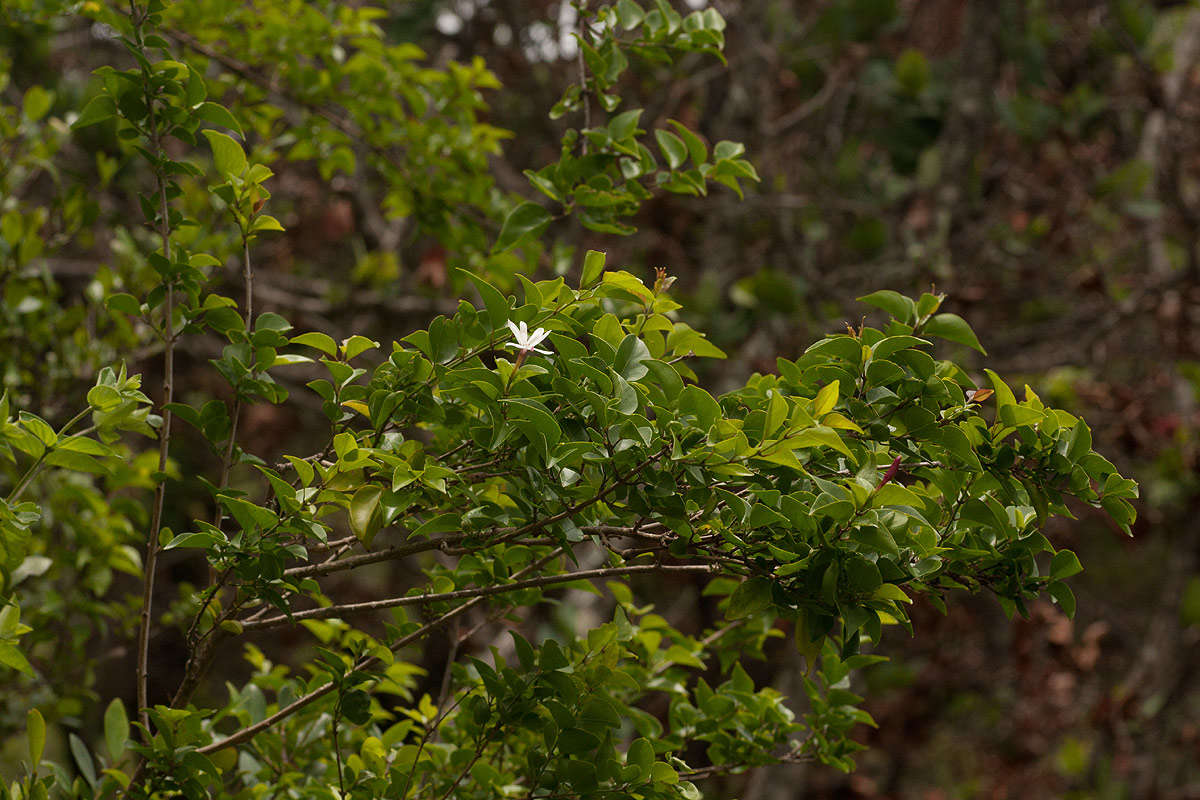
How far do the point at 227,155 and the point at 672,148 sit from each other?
0.63 meters

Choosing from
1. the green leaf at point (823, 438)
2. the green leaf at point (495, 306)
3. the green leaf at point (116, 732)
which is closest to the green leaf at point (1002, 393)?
the green leaf at point (823, 438)

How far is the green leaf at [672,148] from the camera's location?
5.16ft

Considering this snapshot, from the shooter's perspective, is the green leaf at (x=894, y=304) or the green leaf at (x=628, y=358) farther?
the green leaf at (x=894, y=304)

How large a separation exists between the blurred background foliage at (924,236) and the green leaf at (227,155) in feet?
5.53

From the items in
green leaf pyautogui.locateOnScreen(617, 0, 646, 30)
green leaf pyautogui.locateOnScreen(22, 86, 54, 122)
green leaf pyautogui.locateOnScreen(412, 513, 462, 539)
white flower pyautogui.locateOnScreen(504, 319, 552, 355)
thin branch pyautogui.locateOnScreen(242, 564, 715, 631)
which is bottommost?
thin branch pyautogui.locateOnScreen(242, 564, 715, 631)

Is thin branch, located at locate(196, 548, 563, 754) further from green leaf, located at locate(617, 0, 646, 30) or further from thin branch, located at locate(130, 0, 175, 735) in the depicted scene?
green leaf, located at locate(617, 0, 646, 30)

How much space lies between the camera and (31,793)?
4.00ft

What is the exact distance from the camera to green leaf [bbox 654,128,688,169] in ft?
5.16

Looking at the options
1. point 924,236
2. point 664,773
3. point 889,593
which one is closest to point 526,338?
point 889,593

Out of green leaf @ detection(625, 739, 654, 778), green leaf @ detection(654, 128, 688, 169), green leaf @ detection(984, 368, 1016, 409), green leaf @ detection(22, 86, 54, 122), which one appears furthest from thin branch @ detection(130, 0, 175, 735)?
green leaf @ detection(984, 368, 1016, 409)

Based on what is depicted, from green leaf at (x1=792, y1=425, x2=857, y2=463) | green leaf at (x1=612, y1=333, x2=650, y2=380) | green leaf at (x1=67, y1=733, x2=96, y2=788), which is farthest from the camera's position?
green leaf at (x1=67, y1=733, x2=96, y2=788)

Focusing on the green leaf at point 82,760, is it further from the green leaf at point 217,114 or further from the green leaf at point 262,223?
the green leaf at point 217,114

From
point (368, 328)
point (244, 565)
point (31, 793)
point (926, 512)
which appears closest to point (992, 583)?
point (926, 512)

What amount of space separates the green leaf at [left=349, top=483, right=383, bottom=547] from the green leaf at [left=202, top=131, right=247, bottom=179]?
44 centimetres
